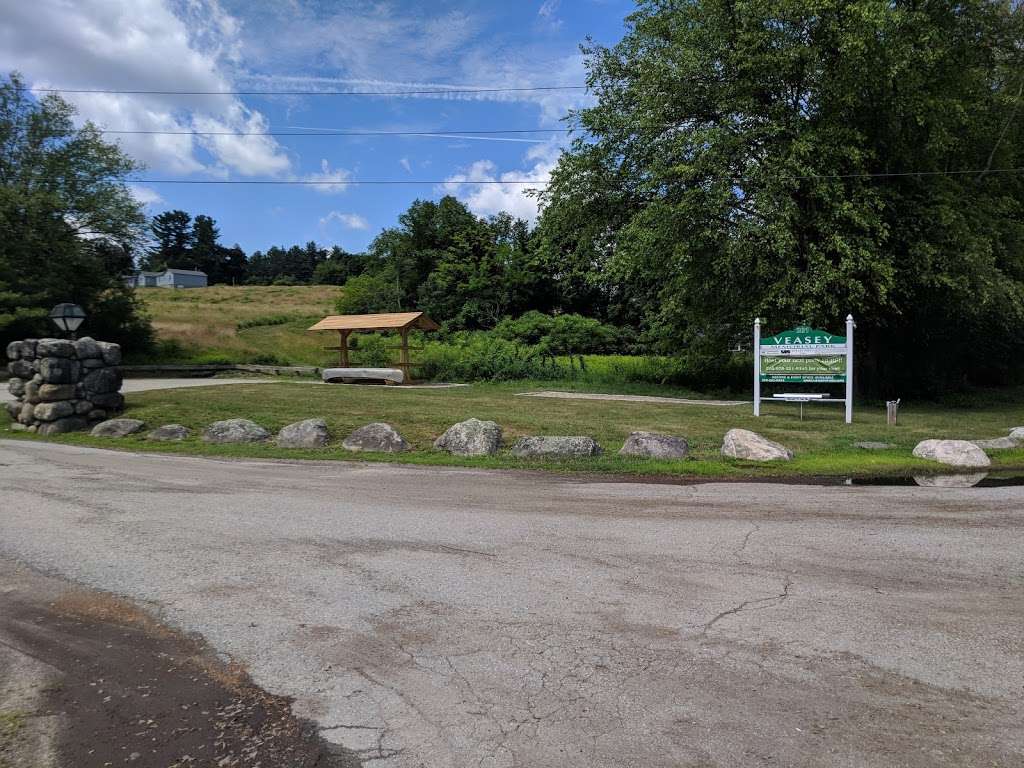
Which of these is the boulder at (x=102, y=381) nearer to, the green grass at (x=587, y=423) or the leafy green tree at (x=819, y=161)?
the green grass at (x=587, y=423)

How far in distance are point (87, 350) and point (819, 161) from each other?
61.3ft

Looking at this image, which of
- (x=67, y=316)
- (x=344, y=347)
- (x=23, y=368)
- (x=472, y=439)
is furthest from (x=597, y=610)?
(x=344, y=347)

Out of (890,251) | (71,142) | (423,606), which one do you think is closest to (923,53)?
(890,251)

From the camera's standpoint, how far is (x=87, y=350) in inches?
654

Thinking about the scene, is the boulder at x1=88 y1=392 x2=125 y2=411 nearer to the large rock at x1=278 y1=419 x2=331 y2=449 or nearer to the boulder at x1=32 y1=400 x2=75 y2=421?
the boulder at x1=32 y1=400 x2=75 y2=421

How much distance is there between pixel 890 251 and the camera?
1934cm

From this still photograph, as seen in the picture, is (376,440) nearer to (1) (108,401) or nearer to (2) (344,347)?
(1) (108,401)

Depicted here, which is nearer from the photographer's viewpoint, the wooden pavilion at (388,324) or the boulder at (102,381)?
the boulder at (102,381)

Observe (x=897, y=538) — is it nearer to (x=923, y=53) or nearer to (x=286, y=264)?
(x=923, y=53)

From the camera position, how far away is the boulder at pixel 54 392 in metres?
15.8

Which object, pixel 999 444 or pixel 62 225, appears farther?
pixel 62 225

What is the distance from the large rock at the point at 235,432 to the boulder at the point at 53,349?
4654 mm

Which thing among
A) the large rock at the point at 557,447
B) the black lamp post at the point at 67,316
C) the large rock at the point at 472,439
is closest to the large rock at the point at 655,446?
the large rock at the point at 557,447

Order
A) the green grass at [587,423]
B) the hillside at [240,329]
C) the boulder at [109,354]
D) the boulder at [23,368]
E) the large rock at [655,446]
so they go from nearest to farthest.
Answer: the green grass at [587,423] → the large rock at [655,446] → the boulder at [23,368] → the boulder at [109,354] → the hillside at [240,329]
